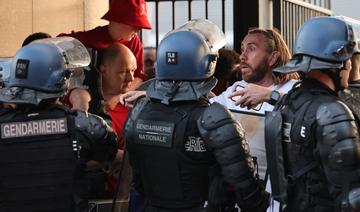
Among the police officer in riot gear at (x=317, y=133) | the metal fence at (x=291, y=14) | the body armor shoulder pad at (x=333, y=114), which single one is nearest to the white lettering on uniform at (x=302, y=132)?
the police officer in riot gear at (x=317, y=133)

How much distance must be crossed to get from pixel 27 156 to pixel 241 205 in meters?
1.04

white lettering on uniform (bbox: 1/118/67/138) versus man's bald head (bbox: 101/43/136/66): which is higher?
man's bald head (bbox: 101/43/136/66)

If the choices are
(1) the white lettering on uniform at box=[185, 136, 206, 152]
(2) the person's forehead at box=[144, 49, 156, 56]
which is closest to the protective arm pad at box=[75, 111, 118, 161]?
(1) the white lettering on uniform at box=[185, 136, 206, 152]

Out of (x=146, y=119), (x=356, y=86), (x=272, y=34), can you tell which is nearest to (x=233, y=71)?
(x=272, y=34)

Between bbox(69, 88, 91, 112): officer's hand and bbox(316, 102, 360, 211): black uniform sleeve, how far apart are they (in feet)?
6.22

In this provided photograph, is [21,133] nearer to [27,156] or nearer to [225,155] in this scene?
[27,156]

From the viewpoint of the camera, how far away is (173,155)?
4.25 metres

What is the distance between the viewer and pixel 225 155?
4.12 metres

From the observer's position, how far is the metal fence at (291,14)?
339 inches

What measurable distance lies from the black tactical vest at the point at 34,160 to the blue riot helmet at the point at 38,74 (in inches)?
4.8

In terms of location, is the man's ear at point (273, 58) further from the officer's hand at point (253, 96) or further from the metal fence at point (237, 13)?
the metal fence at point (237, 13)

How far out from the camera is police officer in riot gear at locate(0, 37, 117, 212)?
4.32 metres

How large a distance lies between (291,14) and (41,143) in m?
5.14

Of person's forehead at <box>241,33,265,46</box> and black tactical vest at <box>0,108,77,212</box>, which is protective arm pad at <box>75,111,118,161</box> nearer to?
black tactical vest at <box>0,108,77,212</box>
